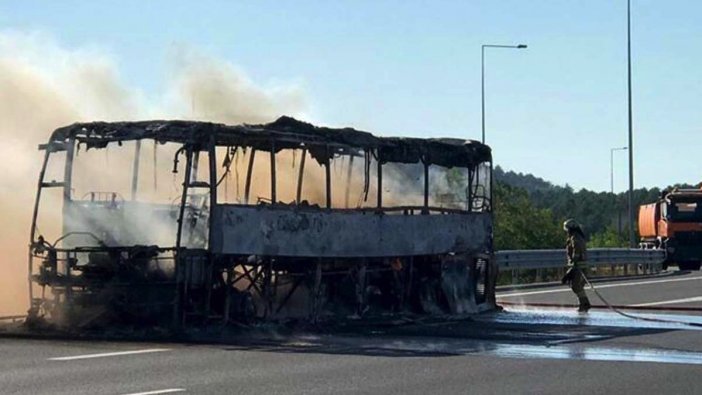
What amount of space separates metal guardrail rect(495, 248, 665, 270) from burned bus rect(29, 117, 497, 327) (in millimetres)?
10252

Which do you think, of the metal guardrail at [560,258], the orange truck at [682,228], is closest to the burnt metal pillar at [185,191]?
the metal guardrail at [560,258]

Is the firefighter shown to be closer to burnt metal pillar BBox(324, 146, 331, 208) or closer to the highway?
the highway

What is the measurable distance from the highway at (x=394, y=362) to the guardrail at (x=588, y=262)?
15054 millimetres

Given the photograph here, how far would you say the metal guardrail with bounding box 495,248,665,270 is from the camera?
36.2 m

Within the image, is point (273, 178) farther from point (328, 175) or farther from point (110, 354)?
point (110, 354)

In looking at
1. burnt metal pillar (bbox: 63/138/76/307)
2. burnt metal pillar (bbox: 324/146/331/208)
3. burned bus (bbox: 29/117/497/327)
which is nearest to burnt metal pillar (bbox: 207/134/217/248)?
burned bus (bbox: 29/117/497/327)

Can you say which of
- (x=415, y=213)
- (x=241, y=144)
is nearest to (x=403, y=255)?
(x=415, y=213)

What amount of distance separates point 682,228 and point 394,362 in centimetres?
3762

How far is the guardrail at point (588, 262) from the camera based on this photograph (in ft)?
120

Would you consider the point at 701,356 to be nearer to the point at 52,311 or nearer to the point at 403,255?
the point at 403,255

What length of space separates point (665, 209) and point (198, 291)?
1406 inches

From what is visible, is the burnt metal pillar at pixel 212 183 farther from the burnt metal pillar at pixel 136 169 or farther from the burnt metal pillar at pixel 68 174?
the burnt metal pillar at pixel 68 174

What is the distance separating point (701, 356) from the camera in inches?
627

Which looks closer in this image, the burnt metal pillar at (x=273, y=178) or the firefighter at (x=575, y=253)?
the burnt metal pillar at (x=273, y=178)
